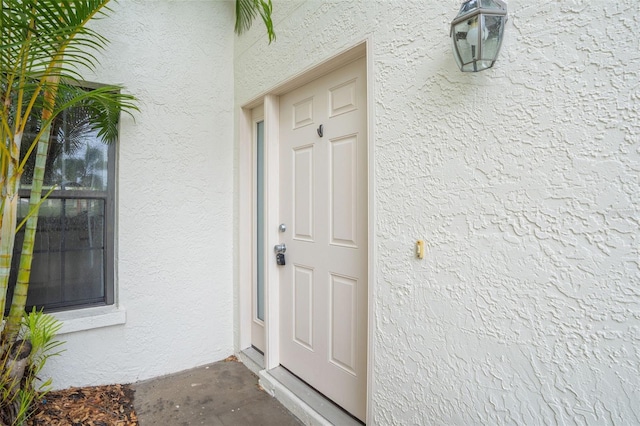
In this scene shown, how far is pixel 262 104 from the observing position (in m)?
3.35

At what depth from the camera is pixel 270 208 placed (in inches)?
121

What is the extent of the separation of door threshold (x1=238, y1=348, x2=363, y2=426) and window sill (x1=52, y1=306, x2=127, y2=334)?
1408mm

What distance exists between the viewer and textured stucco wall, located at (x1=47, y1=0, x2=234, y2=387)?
10.1 ft

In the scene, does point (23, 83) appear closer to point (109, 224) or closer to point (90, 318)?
point (109, 224)

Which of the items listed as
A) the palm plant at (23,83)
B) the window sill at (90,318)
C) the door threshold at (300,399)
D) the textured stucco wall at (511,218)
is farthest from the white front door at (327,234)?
the window sill at (90,318)

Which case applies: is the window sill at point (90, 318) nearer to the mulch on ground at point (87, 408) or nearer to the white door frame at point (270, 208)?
the mulch on ground at point (87, 408)

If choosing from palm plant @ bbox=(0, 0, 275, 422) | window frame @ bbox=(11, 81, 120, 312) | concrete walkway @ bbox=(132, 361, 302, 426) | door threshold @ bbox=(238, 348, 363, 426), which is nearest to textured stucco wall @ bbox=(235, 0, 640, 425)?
door threshold @ bbox=(238, 348, 363, 426)

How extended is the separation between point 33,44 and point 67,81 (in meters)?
1.18

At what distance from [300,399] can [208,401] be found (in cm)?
87

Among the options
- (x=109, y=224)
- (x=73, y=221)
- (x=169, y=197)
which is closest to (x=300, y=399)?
(x=169, y=197)

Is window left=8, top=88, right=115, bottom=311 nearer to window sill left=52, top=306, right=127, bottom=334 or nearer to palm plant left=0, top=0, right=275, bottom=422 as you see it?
window sill left=52, top=306, right=127, bottom=334

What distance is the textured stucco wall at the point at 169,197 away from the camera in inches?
121

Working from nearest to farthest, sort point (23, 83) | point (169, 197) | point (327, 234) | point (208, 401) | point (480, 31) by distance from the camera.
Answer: point (480, 31) < point (23, 83) < point (327, 234) < point (208, 401) < point (169, 197)

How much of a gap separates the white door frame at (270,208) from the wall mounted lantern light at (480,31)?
69cm
